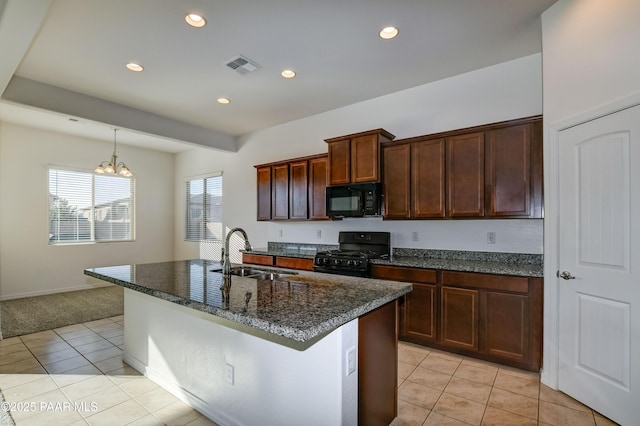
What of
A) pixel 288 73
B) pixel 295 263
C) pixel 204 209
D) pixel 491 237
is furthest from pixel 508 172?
pixel 204 209

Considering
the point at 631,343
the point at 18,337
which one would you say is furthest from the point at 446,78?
the point at 18,337

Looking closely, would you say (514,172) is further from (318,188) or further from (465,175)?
(318,188)

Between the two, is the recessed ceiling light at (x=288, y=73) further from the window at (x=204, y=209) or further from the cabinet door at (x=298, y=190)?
the window at (x=204, y=209)

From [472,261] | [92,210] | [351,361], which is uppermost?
[92,210]

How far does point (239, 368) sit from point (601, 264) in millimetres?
2530

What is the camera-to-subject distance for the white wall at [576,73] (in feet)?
6.57

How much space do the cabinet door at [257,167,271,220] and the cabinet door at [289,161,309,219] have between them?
1.62 feet

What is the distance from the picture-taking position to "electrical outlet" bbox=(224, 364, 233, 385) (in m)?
1.91

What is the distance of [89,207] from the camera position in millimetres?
6266

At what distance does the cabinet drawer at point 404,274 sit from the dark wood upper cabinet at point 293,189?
1.21m

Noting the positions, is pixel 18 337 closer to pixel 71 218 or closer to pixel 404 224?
pixel 71 218

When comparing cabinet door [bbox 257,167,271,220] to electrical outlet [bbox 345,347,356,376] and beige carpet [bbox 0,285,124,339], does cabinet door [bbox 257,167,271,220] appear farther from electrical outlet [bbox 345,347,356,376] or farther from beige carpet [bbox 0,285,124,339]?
electrical outlet [bbox 345,347,356,376]

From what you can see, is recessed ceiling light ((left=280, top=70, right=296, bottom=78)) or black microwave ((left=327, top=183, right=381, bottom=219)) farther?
black microwave ((left=327, top=183, right=381, bottom=219))

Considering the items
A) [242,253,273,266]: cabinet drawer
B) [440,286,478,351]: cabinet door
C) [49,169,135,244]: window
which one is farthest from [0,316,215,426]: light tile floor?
[49,169,135,244]: window
